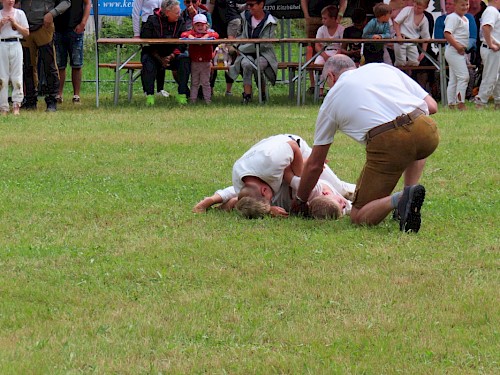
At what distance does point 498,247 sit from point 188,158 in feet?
15.0

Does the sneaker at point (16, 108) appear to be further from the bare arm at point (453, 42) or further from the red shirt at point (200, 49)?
the bare arm at point (453, 42)

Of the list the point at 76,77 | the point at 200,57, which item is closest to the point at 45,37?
the point at 76,77

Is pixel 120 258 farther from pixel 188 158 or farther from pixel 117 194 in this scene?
pixel 188 158

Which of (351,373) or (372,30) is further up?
(372,30)

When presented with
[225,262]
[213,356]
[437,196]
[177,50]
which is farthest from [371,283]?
[177,50]

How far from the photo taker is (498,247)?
6.52m

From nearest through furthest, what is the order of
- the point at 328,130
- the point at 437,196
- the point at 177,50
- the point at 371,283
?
the point at 371,283, the point at 328,130, the point at 437,196, the point at 177,50

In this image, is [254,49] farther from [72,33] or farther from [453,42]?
[453,42]

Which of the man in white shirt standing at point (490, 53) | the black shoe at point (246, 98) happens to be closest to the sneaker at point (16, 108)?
the black shoe at point (246, 98)

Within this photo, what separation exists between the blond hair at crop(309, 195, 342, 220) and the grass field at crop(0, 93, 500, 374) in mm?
157

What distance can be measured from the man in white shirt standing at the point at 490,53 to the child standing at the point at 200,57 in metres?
4.03

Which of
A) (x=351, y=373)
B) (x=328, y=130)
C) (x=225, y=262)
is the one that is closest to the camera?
(x=351, y=373)

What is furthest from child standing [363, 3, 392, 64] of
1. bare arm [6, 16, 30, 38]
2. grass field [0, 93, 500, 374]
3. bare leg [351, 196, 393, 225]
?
bare leg [351, 196, 393, 225]

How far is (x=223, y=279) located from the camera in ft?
19.0
